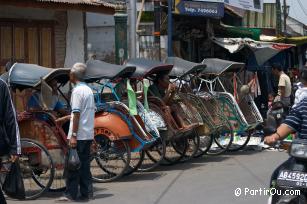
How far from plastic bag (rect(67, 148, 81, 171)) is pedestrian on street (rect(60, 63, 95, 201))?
0.09 m

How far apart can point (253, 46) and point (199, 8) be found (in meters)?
2.62

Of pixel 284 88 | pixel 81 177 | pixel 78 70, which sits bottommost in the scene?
pixel 81 177

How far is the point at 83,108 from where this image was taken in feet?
27.2

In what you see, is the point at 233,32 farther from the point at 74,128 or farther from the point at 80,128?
the point at 74,128

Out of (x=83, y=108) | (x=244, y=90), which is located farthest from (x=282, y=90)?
(x=83, y=108)

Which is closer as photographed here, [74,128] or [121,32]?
[74,128]

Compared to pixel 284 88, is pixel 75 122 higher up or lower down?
higher up

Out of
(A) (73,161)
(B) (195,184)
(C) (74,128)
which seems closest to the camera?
(A) (73,161)

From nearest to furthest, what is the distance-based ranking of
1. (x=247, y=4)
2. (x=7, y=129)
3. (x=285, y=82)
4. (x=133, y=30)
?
1. (x=7, y=129)
2. (x=133, y=30)
3. (x=285, y=82)
4. (x=247, y=4)

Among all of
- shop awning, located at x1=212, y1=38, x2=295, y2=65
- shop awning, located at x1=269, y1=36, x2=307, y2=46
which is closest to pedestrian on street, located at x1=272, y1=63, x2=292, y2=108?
shop awning, located at x1=212, y1=38, x2=295, y2=65

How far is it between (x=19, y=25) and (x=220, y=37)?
31.1 ft

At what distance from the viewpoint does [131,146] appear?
973 cm

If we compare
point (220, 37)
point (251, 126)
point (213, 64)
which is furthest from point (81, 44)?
point (220, 37)

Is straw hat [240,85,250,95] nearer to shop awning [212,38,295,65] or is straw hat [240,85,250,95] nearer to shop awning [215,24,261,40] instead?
shop awning [212,38,295,65]
